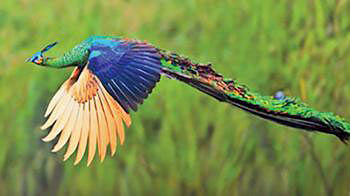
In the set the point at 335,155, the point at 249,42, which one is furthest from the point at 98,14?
the point at 335,155

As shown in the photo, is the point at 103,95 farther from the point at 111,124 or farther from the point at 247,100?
the point at 247,100

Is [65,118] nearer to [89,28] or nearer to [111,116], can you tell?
[111,116]

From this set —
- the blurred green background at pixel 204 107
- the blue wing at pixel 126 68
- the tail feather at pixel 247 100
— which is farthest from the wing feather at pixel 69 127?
the blurred green background at pixel 204 107

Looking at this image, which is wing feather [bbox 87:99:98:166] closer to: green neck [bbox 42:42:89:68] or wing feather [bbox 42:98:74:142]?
wing feather [bbox 42:98:74:142]

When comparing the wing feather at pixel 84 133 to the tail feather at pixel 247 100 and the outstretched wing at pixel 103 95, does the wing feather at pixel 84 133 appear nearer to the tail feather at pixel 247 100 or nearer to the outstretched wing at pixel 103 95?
the outstretched wing at pixel 103 95

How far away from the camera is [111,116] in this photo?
9.71 feet

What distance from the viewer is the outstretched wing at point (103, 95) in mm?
2934

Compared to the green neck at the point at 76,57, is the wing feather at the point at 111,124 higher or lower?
lower

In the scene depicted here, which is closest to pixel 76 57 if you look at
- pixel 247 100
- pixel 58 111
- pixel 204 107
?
pixel 58 111

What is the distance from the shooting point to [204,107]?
518 centimetres

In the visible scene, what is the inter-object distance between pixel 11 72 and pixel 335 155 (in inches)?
75.4

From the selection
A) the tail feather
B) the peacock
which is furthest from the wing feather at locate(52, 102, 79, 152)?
the tail feather

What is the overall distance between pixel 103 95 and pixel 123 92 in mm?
78

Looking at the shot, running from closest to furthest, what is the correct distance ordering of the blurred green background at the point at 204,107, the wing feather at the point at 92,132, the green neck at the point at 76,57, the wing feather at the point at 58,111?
the wing feather at the point at 92,132, the wing feather at the point at 58,111, the green neck at the point at 76,57, the blurred green background at the point at 204,107
